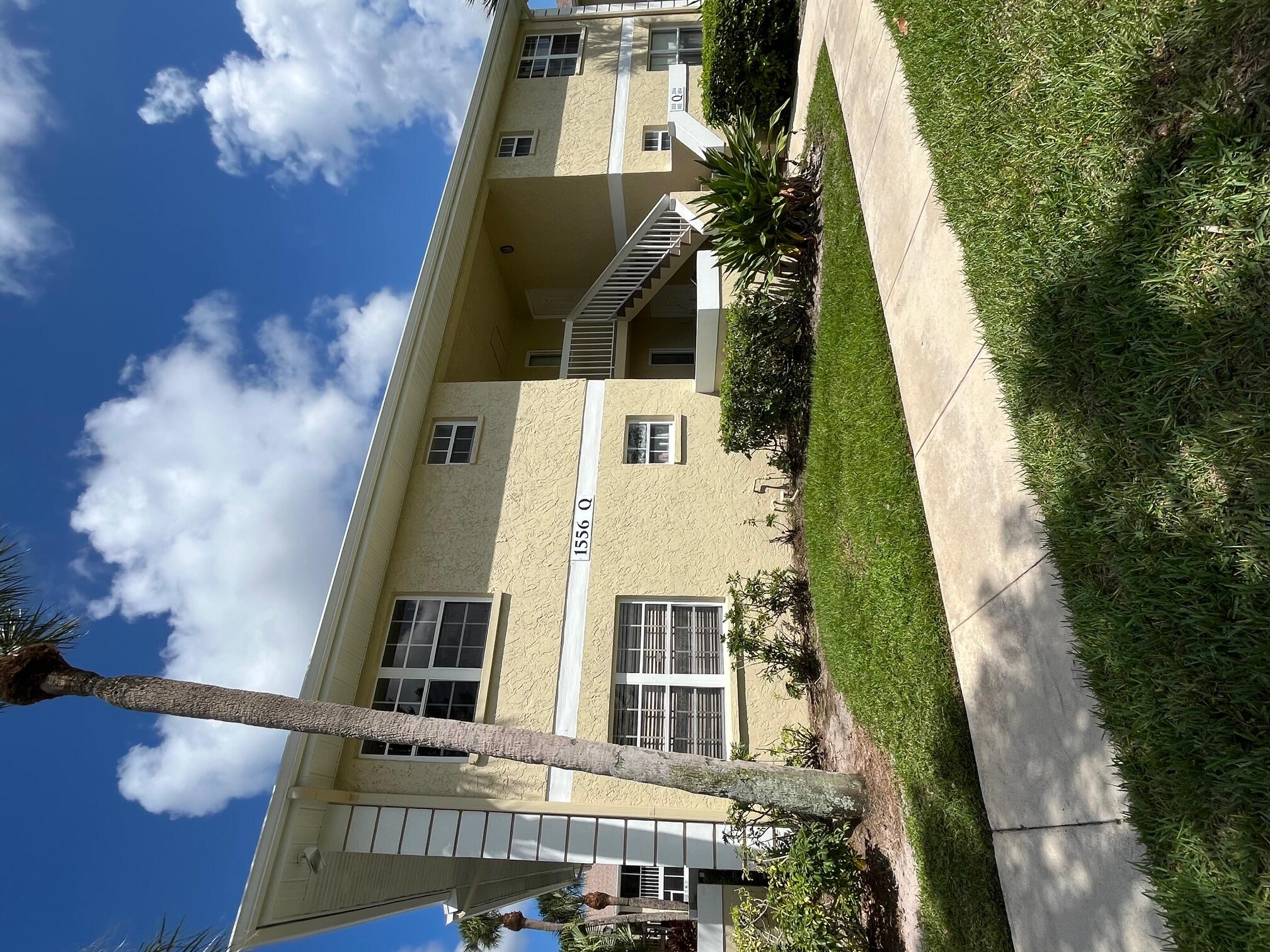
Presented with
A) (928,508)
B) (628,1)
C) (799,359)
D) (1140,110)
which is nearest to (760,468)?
(799,359)

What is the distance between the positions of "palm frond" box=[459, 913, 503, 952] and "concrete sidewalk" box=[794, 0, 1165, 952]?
25.3 meters

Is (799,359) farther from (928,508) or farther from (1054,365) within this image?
(1054,365)

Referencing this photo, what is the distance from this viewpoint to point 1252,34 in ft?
9.23

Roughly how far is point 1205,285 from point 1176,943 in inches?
111

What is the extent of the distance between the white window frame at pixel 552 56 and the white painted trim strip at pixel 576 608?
31.8 ft

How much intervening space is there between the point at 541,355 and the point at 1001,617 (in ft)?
50.7

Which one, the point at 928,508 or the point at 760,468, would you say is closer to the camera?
the point at 928,508

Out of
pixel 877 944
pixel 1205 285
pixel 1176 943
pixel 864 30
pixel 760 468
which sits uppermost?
pixel 864 30

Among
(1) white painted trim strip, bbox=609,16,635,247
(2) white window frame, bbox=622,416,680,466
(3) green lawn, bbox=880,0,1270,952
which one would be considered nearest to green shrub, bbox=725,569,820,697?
(2) white window frame, bbox=622,416,680,466

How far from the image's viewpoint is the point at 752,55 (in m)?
11.8

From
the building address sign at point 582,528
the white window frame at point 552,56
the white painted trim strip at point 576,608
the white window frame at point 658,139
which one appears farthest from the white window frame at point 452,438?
the white window frame at point 552,56

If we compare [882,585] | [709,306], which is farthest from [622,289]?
[882,585]

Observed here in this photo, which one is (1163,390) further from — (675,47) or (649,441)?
(675,47)

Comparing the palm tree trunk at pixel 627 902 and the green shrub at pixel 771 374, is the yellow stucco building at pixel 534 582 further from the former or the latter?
the palm tree trunk at pixel 627 902
